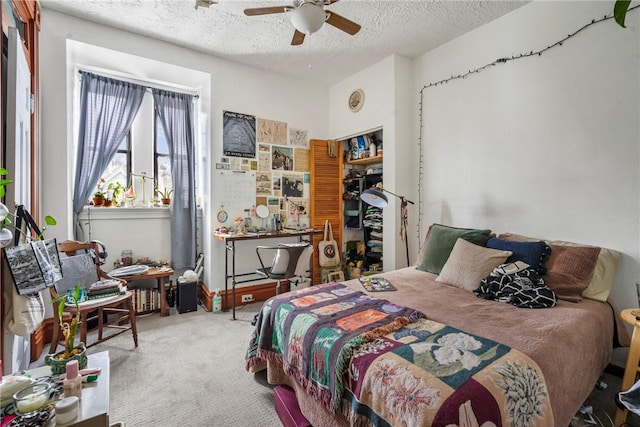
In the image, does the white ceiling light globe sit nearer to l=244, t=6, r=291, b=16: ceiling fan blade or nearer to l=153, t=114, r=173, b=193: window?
l=244, t=6, r=291, b=16: ceiling fan blade

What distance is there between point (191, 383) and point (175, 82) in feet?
10.8

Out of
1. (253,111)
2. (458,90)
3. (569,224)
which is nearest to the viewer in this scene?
(569,224)

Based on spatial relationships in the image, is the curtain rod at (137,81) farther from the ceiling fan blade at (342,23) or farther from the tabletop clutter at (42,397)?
the tabletop clutter at (42,397)

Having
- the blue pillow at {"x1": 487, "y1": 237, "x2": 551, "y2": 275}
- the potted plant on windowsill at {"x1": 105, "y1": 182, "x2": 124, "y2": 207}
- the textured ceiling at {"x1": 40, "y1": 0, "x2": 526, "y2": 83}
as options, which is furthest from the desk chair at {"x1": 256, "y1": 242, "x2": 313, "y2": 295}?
the textured ceiling at {"x1": 40, "y1": 0, "x2": 526, "y2": 83}

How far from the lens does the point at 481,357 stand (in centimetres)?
121

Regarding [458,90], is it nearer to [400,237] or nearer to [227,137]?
[400,237]

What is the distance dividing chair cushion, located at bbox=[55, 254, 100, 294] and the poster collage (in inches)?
62.5

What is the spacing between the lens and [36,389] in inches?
44.2

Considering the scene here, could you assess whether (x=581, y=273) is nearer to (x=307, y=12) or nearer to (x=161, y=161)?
(x=307, y=12)

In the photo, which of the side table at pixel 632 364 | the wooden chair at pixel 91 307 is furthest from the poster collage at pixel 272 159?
the side table at pixel 632 364

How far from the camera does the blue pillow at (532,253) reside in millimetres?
2115

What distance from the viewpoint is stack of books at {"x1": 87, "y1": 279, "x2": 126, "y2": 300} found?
2408 millimetres

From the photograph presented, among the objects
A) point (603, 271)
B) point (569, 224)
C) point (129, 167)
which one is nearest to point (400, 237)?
point (569, 224)

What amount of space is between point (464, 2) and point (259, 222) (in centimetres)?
303
